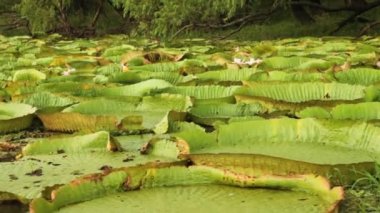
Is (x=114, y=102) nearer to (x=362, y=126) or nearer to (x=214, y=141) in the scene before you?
(x=214, y=141)

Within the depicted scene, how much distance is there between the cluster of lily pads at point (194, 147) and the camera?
1058mm

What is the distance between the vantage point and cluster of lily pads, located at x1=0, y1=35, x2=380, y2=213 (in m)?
1.06

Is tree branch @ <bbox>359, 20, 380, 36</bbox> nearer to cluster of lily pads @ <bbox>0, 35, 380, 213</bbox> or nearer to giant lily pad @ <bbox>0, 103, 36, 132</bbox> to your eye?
cluster of lily pads @ <bbox>0, 35, 380, 213</bbox>

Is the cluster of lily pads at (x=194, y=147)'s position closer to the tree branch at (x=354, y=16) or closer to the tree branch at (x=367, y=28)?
the tree branch at (x=367, y=28)

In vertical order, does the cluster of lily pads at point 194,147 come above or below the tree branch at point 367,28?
above

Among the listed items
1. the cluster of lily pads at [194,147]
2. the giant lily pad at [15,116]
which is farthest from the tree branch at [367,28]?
the giant lily pad at [15,116]

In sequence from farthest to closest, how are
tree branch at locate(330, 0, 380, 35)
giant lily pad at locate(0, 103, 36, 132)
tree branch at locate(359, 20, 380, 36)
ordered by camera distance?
tree branch at locate(330, 0, 380, 35), tree branch at locate(359, 20, 380, 36), giant lily pad at locate(0, 103, 36, 132)

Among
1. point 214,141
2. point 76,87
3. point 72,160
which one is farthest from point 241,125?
point 76,87

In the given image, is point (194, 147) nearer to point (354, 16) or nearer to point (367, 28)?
point (367, 28)

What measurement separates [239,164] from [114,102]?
2.75 ft

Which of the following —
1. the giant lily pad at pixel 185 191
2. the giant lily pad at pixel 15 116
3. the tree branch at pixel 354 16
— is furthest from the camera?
the tree branch at pixel 354 16

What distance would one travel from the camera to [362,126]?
1.24 m

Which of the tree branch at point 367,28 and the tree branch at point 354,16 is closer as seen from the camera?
the tree branch at point 367,28

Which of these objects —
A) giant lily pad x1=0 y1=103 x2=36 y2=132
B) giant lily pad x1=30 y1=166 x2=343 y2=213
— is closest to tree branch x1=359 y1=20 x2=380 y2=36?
giant lily pad x1=0 y1=103 x2=36 y2=132
